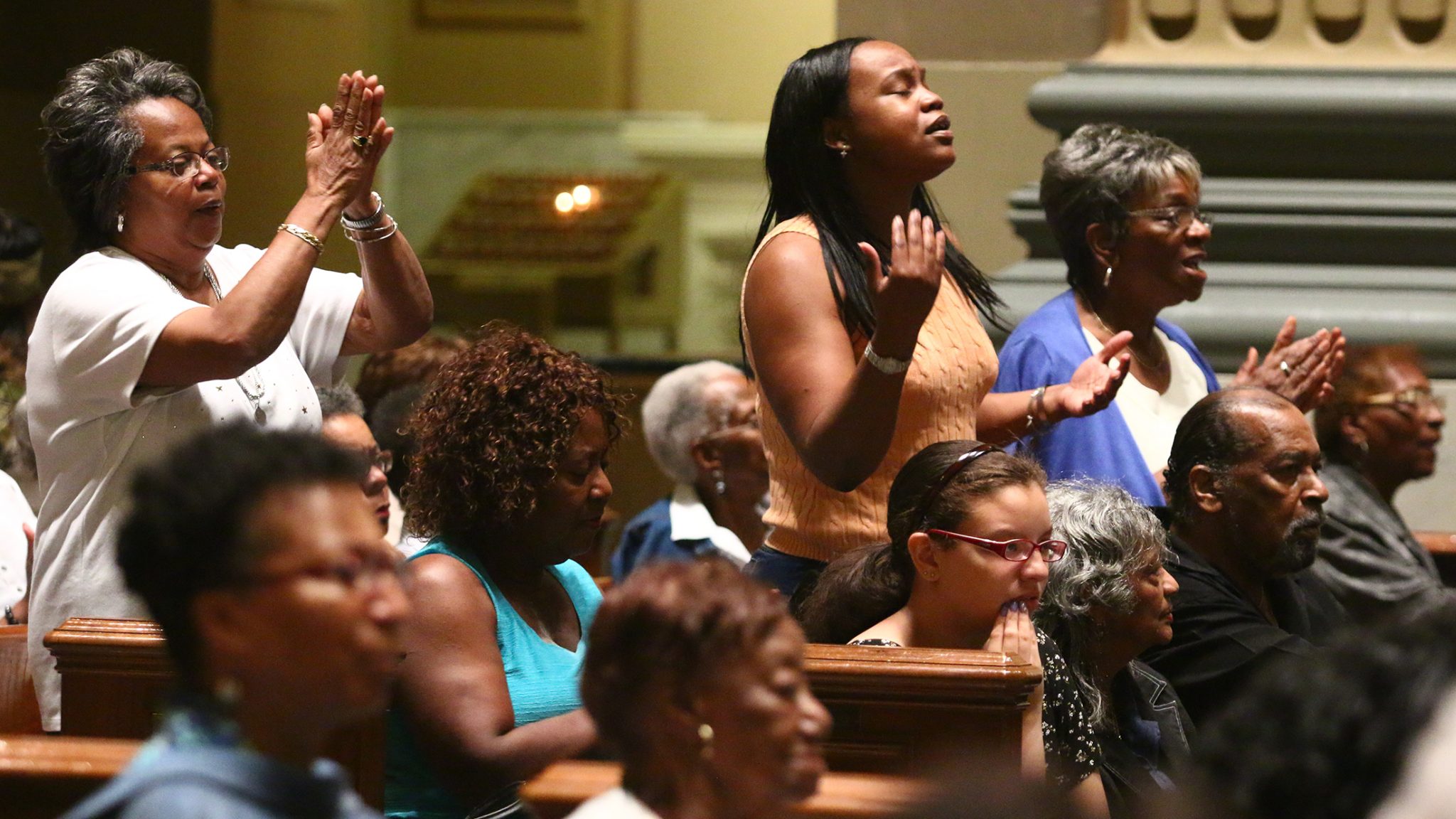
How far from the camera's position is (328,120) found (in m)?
2.99

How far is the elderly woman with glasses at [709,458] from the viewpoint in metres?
4.71

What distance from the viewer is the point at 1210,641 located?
132 inches

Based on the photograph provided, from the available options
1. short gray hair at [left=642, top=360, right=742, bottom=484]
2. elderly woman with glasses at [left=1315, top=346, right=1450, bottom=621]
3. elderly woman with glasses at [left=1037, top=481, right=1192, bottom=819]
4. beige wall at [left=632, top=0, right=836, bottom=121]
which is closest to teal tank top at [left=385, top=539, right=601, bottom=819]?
elderly woman with glasses at [left=1037, top=481, right=1192, bottom=819]

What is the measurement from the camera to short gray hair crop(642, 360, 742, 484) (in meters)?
4.77

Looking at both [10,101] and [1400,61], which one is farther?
[10,101]

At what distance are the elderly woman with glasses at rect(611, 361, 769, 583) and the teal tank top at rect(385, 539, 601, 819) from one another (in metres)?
1.83

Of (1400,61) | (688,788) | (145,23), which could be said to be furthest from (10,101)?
(688,788)

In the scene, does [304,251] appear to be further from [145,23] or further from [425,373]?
[145,23]

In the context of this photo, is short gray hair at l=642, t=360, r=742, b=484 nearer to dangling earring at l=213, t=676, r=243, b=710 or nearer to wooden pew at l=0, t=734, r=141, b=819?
wooden pew at l=0, t=734, r=141, b=819

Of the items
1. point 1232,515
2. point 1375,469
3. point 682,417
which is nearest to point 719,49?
point 682,417

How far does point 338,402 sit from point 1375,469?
8.45 feet

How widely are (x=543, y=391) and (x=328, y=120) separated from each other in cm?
58

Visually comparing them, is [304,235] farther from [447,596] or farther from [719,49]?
[719,49]

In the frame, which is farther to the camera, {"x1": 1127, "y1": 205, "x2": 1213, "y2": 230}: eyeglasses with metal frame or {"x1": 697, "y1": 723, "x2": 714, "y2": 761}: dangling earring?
{"x1": 1127, "y1": 205, "x2": 1213, "y2": 230}: eyeglasses with metal frame
